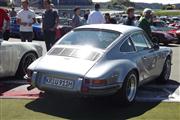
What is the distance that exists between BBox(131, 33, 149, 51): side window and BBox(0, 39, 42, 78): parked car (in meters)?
2.55

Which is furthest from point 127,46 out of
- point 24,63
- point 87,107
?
point 24,63

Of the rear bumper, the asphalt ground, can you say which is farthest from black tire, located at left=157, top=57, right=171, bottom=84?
the rear bumper

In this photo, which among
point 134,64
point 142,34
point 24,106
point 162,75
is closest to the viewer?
point 24,106

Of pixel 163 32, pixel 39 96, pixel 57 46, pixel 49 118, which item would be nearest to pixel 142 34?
pixel 57 46

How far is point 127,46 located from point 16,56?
2601 mm

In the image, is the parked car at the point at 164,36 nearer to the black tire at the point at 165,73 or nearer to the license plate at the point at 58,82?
the black tire at the point at 165,73

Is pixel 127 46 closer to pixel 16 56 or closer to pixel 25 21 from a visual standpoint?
pixel 16 56

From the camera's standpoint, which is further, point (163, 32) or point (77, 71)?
point (163, 32)

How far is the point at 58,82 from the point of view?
6648mm

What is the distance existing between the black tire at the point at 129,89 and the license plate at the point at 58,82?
2.79ft

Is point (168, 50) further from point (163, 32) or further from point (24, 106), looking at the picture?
point (163, 32)

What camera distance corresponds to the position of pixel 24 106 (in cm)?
689

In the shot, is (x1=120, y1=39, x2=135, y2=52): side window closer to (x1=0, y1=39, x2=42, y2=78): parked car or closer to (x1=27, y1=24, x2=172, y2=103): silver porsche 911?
(x1=27, y1=24, x2=172, y2=103): silver porsche 911

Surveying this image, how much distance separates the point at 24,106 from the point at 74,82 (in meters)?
1.01
